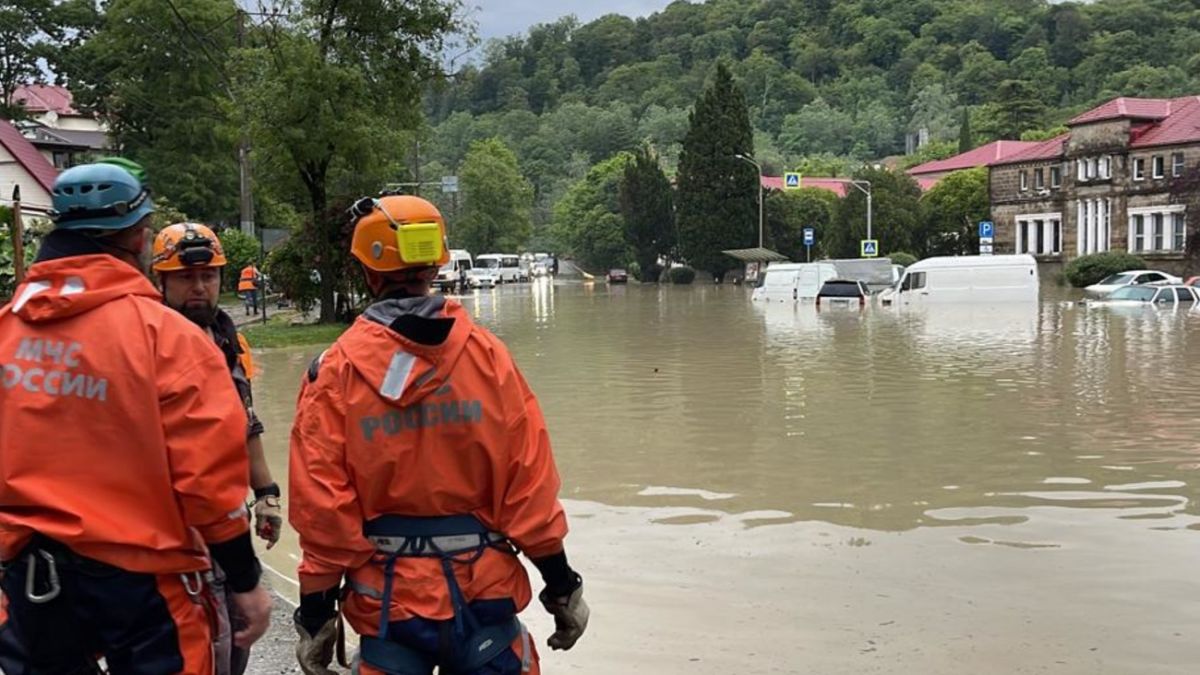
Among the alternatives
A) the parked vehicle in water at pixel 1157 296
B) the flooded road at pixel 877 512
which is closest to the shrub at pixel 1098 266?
the parked vehicle in water at pixel 1157 296

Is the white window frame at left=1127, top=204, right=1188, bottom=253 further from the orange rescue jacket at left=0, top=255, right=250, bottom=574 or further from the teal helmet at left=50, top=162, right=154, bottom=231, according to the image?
the orange rescue jacket at left=0, top=255, right=250, bottom=574

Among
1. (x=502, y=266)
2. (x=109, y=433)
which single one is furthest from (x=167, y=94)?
(x=109, y=433)

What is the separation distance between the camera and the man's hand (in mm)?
3059

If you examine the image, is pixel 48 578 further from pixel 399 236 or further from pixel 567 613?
pixel 567 613

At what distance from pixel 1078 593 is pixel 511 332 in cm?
2332

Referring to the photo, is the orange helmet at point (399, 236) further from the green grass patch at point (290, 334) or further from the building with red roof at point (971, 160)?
the building with red roof at point (971, 160)

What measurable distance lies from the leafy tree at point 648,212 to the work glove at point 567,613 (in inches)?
3270

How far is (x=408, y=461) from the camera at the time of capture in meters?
3.02

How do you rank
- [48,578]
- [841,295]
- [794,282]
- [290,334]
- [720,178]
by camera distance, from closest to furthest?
[48,578], [290,334], [841,295], [794,282], [720,178]

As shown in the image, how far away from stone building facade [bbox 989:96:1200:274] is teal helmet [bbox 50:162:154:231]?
6019 centimetres

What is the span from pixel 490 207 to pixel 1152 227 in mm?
56959

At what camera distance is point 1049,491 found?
9.58m

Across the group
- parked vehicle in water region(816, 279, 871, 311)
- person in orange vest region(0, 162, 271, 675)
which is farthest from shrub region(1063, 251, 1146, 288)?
person in orange vest region(0, 162, 271, 675)

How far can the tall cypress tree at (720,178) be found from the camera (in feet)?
250
